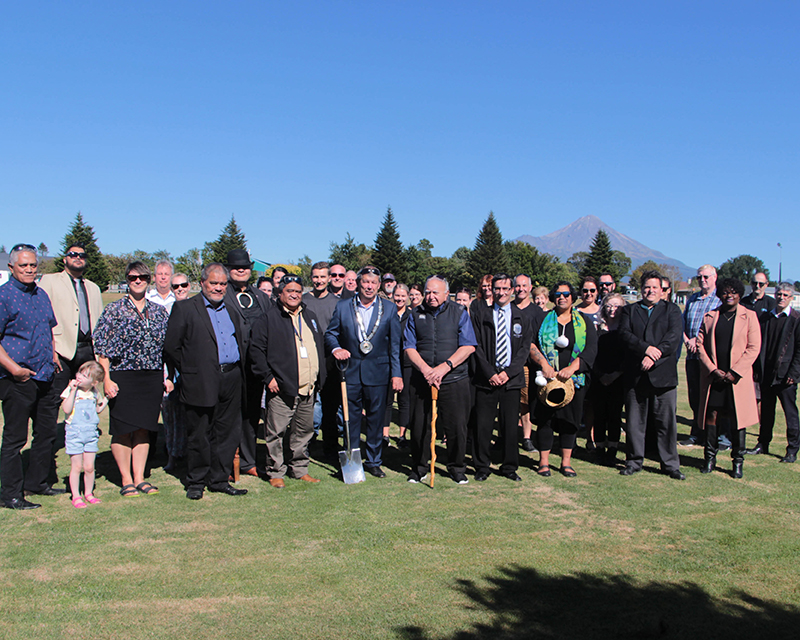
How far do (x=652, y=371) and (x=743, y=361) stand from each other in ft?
3.47

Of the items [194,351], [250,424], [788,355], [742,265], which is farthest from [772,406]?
[742,265]

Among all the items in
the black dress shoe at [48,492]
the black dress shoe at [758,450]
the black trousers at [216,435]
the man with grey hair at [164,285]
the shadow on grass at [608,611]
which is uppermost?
the man with grey hair at [164,285]

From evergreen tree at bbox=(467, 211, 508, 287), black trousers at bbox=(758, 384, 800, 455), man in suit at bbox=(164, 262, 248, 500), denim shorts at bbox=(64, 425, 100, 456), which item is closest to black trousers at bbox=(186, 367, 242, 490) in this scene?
man in suit at bbox=(164, 262, 248, 500)

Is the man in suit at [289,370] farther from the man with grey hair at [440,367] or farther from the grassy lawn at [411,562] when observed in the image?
the man with grey hair at [440,367]

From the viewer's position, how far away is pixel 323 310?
298 inches

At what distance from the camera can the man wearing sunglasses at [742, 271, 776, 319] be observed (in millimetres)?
8031

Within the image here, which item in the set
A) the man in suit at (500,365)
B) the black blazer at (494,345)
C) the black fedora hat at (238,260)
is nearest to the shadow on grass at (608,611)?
the man in suit at (500,365)

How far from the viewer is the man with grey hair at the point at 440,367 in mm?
6156

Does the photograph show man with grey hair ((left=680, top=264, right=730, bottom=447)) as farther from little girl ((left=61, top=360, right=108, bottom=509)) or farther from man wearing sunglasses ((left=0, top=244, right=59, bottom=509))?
man wearing sunglasses ((left=0, top=244, right=59, bottom=509))

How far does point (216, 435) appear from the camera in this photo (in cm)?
587

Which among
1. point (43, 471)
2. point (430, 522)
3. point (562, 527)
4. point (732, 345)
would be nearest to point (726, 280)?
point (732, 345)

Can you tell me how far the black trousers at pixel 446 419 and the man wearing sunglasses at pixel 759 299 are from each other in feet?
14.8

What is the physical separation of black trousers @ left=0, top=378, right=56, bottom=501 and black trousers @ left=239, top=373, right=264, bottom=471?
1.93m

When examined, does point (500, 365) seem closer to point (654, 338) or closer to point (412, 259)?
point (654, 338)
